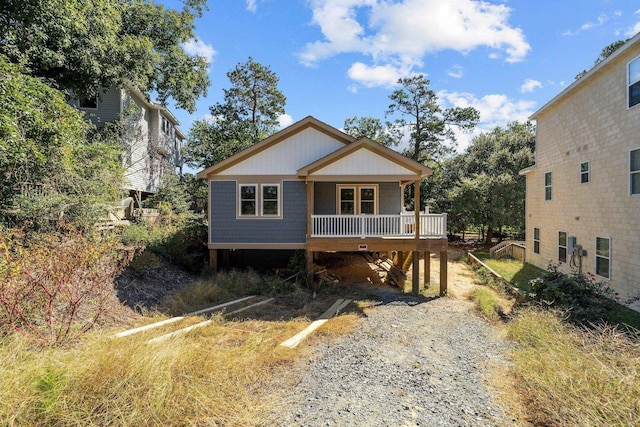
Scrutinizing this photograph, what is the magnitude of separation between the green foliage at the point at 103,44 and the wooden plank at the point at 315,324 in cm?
1303

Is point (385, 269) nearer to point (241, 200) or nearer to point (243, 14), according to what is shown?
point (241, 200)

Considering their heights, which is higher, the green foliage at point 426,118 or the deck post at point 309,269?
the green foliage at point 426,118

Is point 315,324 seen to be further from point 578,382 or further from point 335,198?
point 335,198

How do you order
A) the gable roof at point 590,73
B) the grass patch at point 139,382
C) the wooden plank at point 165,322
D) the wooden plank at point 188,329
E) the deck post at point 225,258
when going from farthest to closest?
the deck post at point 225,258, the gable roof at point 590,73, the wooden plank at point 165,322, the wooden plank at point 188,329, the grass patch at point 139,382

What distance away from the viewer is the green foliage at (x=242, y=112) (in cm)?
2455

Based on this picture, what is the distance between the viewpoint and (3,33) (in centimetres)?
1008

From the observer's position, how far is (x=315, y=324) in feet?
24.2

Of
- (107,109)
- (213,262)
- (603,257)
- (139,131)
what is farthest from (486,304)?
(107,109)

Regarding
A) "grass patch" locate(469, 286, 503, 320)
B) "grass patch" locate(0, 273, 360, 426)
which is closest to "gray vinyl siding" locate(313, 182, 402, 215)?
"grass patch" locate(469, 286, 503, 320)

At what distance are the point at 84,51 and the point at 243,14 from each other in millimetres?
6910

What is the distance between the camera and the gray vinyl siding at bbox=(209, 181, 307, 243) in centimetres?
1190

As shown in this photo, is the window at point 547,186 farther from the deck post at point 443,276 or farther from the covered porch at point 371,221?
the deck post at point 443,276

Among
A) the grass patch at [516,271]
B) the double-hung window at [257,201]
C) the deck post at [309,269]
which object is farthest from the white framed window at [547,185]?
the double-hung window at [257,201]

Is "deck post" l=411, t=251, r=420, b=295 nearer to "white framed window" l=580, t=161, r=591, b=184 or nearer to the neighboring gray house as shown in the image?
"white framed window" l=580, t=161, r=591, b=184
